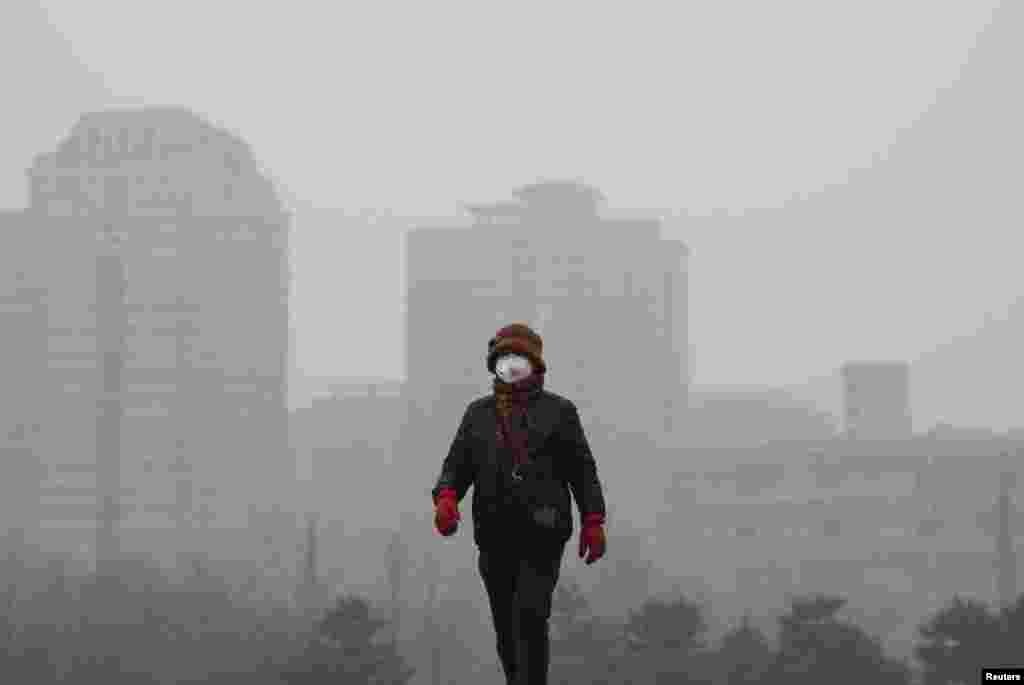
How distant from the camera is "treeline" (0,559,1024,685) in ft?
218

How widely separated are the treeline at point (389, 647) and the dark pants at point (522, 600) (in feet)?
178

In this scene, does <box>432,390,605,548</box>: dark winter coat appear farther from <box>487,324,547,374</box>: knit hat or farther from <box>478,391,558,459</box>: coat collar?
<box>487,324,547,374</box>: knit hat

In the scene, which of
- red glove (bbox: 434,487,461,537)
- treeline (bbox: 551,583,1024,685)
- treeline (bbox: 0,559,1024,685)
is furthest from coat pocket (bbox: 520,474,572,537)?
treeline (bbox: 0,559,1024,685)

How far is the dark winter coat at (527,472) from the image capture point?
11133mm

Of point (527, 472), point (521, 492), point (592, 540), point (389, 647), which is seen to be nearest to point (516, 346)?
point (527, 472)

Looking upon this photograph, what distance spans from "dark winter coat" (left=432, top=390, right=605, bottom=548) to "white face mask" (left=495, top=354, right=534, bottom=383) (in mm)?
192

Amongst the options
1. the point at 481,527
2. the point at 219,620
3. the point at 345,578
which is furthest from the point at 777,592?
the point at 481,527

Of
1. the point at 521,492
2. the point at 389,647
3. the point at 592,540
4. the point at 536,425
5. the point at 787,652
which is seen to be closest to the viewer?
the point at 592,540

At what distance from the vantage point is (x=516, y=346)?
11.2 m

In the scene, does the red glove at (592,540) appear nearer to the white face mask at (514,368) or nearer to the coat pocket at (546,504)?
the coat pocket at (546,504)

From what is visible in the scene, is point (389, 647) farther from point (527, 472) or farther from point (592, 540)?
point (592, 540)

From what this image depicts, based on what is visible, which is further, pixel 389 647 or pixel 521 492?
pixel 389 647

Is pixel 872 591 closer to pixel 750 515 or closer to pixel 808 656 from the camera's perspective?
pixel 750 515

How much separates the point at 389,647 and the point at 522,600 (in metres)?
58.0
